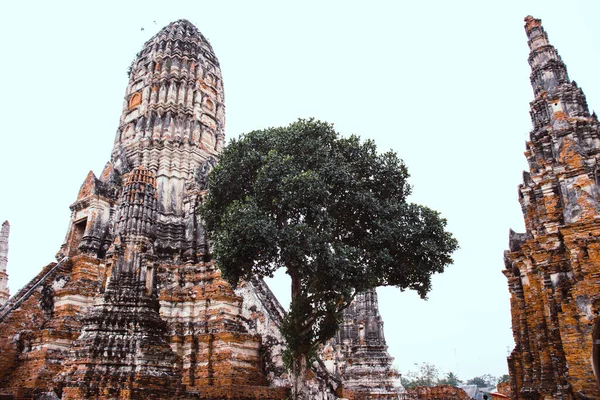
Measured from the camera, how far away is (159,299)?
20422 mm

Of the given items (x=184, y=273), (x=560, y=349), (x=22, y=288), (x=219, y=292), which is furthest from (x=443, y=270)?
(x=22, y=288)

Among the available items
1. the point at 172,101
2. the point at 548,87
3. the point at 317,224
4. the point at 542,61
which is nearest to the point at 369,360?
the point at 317,224

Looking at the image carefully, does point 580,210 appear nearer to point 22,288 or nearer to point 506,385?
point 506,385

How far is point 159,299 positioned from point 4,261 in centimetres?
1149

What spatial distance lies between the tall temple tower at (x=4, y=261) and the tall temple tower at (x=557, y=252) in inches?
989

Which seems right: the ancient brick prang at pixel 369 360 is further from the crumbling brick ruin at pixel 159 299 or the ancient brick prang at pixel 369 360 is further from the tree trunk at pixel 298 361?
the tree trunk at pixel 298 361

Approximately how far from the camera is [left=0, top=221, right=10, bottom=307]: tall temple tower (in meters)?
24.5

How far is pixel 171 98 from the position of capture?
28.4m

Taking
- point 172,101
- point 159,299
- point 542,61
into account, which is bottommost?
point 159,299

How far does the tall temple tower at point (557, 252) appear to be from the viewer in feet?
39.0

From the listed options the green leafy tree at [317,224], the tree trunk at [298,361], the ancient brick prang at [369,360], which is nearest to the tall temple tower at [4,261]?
the green leafy tree at [317,224]

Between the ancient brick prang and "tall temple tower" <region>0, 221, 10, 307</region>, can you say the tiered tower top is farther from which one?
the ancient brick prang

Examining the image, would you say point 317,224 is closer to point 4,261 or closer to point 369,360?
point 369,360

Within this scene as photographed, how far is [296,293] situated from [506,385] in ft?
52.5
